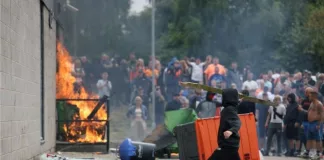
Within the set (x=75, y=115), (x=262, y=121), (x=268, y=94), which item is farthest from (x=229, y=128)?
(x=268, y=94)

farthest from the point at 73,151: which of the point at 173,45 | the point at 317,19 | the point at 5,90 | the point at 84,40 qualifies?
the point at 173,45

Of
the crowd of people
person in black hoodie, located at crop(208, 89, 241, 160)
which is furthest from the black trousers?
the crowd of people

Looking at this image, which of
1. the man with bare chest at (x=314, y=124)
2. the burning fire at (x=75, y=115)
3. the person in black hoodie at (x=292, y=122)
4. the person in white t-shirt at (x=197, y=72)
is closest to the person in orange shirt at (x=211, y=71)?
the person in white t-shirt at (x=197, y=72)

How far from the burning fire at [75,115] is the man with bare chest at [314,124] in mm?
5197

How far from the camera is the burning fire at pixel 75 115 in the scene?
59.0 feet

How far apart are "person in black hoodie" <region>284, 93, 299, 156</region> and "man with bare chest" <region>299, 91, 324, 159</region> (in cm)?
82

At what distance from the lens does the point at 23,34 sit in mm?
12000

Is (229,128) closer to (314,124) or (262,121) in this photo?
(314,124)

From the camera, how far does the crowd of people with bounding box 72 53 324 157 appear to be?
2098 cm

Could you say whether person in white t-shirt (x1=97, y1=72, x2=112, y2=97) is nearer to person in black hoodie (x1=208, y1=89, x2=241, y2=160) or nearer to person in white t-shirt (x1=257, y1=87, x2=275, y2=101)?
person in white t-shirt (x1=257, y1=87, x2=275, y2=101)

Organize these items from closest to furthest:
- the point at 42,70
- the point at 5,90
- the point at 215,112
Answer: the point at 5,90 → the point at 42,70 → the point at 215,112

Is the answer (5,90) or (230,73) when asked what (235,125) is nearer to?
(5,90)

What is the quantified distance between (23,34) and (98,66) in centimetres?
1467

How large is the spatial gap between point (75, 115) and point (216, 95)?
5692 mm
